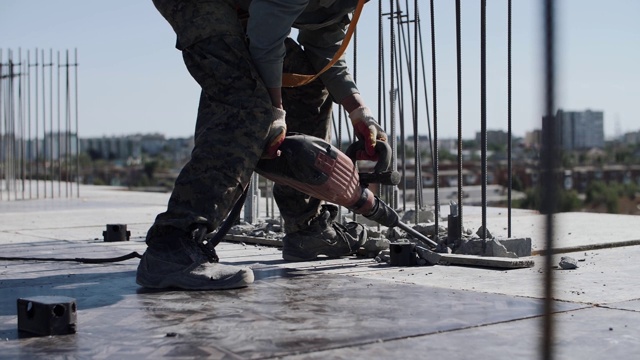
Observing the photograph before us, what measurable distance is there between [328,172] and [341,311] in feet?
3.04

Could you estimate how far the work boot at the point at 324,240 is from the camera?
392 centimetres

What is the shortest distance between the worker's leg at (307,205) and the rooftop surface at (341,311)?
3.2 inches

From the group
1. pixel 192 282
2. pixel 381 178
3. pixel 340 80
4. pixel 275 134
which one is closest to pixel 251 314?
pixel 192 282

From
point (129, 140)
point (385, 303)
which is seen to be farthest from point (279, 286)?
point (129, 140)

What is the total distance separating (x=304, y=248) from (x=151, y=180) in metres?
33.8

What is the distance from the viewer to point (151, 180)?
37.0 metres

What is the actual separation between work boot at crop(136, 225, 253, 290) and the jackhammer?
1.50ft

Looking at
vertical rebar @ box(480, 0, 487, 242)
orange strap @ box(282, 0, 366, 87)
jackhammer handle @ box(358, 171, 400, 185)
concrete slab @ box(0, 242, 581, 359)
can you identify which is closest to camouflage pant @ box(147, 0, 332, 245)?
concrete slab @ box(0, 242, 581, 359)

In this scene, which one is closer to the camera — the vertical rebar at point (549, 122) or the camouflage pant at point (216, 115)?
the vertical rebar at point (549, 122)

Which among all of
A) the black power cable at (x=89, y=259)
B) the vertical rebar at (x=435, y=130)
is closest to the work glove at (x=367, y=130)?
the vertical rebar at (x=435, y=130)

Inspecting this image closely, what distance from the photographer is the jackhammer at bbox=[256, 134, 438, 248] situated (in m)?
3.35

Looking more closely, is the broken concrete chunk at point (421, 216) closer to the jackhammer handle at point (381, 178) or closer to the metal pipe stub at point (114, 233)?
the metal pipe stub at point (114, 233)

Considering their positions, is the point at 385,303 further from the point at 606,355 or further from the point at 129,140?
→ the point at 129,140

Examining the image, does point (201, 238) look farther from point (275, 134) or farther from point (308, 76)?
point (308, 76)
